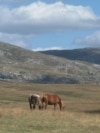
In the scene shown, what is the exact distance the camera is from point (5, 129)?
66.8 feet

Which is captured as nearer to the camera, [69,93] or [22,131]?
[22,131]

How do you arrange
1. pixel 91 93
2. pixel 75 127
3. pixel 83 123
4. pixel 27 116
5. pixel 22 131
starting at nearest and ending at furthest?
pixel 22 131 < pixel 75 127 < pixel 83 123 < pixel 27 116 < pixel 91 93

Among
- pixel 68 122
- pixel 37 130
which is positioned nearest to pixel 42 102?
pixel 68 122

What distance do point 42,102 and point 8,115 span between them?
39.7ft

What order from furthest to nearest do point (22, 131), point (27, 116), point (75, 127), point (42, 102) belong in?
point (42, 102) < point (27, 116) < point (75, 127) < point (22, 131)

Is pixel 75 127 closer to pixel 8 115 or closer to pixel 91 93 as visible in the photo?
pixel 8 115

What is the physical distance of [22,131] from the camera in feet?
65.8

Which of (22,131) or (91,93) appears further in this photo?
(91,93)

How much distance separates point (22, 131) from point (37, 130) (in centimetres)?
84

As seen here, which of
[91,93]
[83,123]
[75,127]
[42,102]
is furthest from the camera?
[91,93]

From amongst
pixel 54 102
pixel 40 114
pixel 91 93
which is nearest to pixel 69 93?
pixel 91 93

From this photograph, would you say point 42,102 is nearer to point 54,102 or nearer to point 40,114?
point 54,102

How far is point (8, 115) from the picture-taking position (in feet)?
83.3

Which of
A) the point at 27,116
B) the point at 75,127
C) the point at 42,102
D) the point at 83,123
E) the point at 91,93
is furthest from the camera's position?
the point at 91,93
